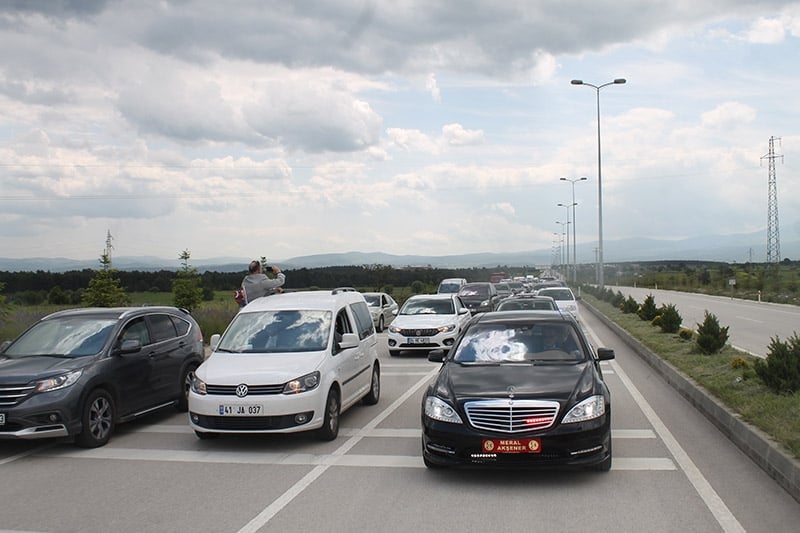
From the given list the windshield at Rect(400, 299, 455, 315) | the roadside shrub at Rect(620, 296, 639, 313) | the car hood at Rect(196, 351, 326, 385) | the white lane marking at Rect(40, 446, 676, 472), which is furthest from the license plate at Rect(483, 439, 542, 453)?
the roadside shrub at Rect(620, 296, 639, 313)

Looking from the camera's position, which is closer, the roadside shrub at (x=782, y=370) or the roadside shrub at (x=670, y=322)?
the roadside shrub at (x=782, y=370)

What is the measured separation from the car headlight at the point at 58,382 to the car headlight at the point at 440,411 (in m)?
4.26

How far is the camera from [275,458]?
7.91 m

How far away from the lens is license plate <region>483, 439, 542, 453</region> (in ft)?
21.3

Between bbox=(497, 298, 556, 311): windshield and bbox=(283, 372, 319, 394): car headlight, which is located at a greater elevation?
bbox=(497, 298, 556, 311): windshield

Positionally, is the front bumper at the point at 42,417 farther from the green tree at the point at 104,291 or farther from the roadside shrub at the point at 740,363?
the green tree at the point at 104,291

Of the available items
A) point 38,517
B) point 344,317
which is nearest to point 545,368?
point 344,317

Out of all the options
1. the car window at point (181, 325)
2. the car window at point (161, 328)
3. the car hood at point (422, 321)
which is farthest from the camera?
the car hood at point (422, 321)

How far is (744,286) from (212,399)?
2525 inches

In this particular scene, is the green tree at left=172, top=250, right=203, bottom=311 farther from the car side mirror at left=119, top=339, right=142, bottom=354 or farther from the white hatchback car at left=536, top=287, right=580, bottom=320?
the car side mirror at left=119, top=339, right=142, bottom=354

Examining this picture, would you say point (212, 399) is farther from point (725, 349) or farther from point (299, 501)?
point (725, 349)

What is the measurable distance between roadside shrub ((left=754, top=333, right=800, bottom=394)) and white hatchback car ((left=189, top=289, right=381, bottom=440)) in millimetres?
5440

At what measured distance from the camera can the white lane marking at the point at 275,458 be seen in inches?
292

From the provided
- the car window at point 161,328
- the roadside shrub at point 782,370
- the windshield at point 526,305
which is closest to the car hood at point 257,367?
the car window at point 161,328
